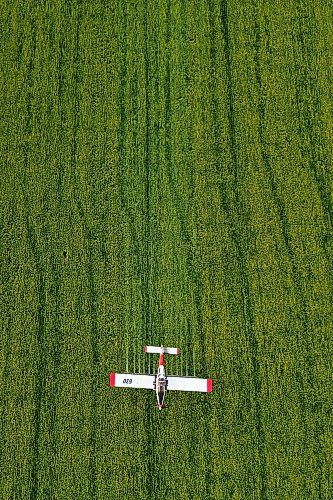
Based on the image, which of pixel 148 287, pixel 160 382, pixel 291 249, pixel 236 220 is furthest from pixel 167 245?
pixel 160 382

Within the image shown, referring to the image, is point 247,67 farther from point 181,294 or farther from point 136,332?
point 136,332

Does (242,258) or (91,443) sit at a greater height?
(242,258)

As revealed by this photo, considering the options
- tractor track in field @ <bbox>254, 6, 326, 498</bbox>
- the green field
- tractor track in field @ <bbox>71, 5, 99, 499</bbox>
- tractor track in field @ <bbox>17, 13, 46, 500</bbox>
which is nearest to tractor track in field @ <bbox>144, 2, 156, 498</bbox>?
the green field

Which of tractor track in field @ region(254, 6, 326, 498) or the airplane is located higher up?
tractor track in field @ region(254, 6, 326, 498)

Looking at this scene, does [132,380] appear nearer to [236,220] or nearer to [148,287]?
[148,287]

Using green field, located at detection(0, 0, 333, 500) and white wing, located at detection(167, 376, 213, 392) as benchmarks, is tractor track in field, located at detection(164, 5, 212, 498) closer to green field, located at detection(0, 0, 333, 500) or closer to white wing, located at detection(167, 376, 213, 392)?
green field, located at detection(0, 0, 333, 500)

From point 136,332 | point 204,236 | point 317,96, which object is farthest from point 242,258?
point 317,96

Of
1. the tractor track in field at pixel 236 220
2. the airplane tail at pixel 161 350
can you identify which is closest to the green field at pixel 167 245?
the tractor track in field at pixel 236 220
